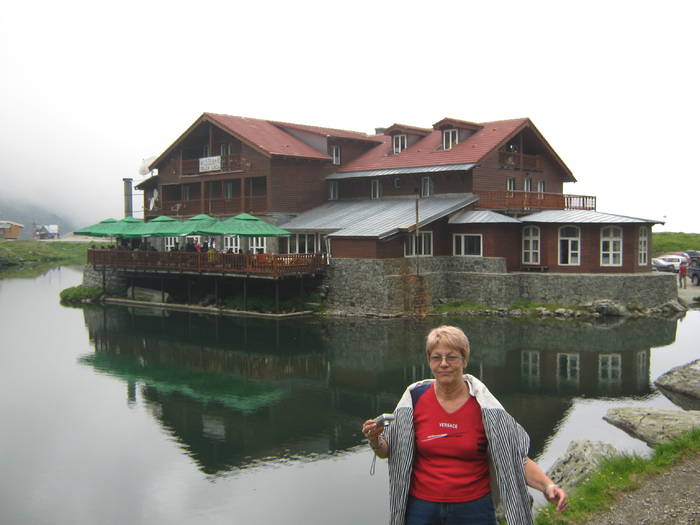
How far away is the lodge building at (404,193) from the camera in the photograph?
3412cm

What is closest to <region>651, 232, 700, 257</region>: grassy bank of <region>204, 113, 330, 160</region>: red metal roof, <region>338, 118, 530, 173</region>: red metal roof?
<region>338, 118, 530, 173</region>: red metal roof

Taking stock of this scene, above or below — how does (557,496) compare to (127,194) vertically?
below

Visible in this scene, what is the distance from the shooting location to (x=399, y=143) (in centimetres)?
4347

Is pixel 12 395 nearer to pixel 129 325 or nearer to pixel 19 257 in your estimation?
pixel 129 325

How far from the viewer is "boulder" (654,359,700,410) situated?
60.1 feet

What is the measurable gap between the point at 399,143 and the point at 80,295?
2157 centimetres

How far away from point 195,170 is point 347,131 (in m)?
11.1

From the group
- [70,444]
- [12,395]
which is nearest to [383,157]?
[12,395]

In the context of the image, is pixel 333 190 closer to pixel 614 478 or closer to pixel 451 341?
pixel 614 478

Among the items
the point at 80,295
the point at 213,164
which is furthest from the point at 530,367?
the point at 80,295

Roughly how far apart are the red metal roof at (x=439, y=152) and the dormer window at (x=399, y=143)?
0.44 m

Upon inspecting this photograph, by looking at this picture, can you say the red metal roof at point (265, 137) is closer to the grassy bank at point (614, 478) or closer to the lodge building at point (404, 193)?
the lodge building at point (404, 193)

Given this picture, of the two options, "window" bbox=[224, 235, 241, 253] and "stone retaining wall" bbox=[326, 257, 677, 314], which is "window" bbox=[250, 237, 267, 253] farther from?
"stone retaining wall" bbox=[326, 257, 677, 314]

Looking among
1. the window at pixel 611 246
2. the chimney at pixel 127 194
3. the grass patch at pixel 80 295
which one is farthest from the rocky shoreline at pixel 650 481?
the chimney at pixel 127 194
